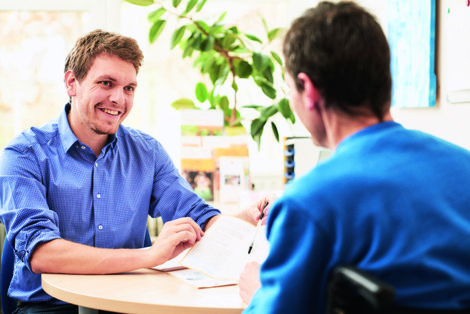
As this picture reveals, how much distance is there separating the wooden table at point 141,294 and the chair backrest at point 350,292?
0.49 meters

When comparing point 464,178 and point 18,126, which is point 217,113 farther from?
point 464,178

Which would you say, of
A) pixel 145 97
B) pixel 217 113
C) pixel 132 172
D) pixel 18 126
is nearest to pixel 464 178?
pixel 132 172

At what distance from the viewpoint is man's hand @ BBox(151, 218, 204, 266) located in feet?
4.68

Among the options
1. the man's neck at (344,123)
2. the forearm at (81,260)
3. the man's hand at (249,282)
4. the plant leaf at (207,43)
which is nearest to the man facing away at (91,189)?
the forearm at (81,260)

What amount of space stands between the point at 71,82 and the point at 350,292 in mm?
1455

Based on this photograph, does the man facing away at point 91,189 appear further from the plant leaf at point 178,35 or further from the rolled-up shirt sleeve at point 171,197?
the plant leaf at point 178,35

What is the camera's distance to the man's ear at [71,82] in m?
1.84

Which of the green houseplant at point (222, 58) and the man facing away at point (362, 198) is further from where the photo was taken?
the green houseplant at point (222, 58)

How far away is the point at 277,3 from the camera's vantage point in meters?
3.49

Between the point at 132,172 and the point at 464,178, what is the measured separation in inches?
50.5

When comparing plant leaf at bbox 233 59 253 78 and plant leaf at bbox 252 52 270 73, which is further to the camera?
plant leaf at bbox 233 59 253 78

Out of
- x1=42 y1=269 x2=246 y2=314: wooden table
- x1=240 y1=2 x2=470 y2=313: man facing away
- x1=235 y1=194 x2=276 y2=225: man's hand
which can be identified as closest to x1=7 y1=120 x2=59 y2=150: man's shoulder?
x1=42 y1=269 x2=246 y2=314: wooden table

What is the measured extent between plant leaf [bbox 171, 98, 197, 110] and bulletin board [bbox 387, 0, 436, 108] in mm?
1373

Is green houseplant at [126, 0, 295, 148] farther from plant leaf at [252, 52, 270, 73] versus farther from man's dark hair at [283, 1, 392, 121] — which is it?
man's dark hair at [283, 1, 392, 121]
